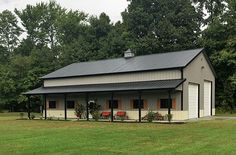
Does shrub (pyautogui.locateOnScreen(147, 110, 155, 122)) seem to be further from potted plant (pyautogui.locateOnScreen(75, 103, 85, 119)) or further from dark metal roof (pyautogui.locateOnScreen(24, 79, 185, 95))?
potted plant (pyautogui.locateOnScreen(75, 103, 85, 119))

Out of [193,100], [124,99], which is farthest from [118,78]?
[193,100]

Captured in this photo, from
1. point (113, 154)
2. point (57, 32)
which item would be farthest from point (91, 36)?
point (113, 154)

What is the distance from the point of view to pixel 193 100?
1387 inches

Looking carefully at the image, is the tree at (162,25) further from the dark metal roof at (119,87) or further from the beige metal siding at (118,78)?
the dark metal roof at (119,87)

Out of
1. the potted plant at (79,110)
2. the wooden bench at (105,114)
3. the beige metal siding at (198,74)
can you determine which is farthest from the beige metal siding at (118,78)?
the wooden bench at (105,114)

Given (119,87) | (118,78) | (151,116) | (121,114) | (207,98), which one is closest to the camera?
(151,116)

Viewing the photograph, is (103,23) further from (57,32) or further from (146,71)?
(146,71)

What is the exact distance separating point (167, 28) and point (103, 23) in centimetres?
1324

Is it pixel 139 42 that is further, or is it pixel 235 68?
pixel 139 42

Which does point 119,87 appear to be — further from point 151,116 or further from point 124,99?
point 151,116

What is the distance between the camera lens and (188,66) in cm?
3412

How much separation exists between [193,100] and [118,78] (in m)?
7.33

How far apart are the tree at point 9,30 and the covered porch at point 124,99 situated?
49679 mm

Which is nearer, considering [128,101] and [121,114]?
[121,114]
